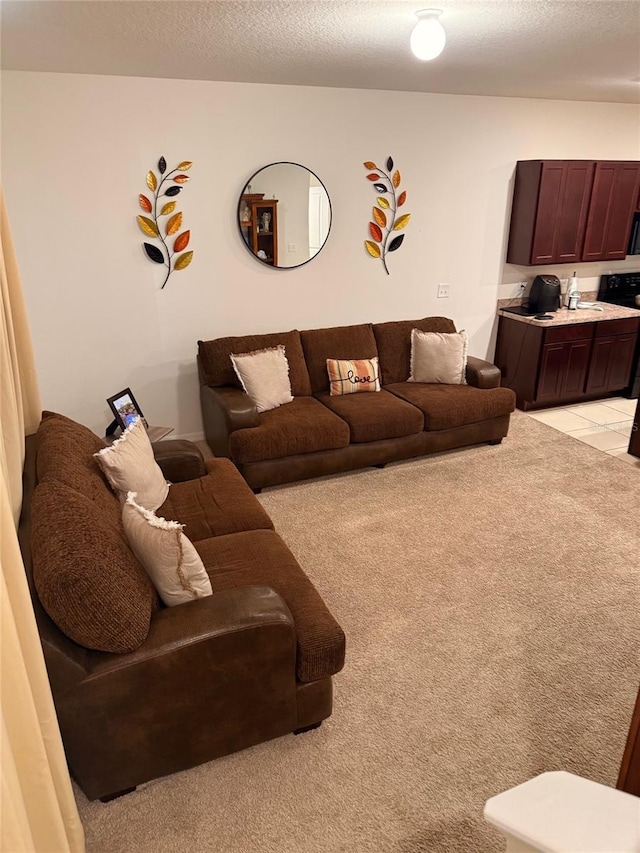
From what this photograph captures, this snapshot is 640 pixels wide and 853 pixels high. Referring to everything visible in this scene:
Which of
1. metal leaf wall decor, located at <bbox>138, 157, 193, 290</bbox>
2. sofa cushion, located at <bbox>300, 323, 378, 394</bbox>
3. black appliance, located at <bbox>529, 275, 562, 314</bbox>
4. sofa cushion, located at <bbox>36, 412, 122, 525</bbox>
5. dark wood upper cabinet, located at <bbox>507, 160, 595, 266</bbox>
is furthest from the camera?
black appliance, located at <bbox>529, 275, 562, 314</bbox>

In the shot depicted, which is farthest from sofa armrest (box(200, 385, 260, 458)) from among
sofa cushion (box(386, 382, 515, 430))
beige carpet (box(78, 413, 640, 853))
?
sofa cushion (box(386, 382, 515, 430))

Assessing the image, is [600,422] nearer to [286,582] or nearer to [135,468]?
[286,582]

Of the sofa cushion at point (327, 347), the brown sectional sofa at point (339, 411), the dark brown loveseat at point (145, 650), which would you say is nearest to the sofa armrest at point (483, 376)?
the brown sectional sofa at point (339, 411)

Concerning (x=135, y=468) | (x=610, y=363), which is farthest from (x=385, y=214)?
(x=135, y=468)

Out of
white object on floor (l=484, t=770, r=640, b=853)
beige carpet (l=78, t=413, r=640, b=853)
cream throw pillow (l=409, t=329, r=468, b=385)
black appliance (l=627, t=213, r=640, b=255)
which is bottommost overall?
beige carpet (l=78, t=413, r=640, b=853)

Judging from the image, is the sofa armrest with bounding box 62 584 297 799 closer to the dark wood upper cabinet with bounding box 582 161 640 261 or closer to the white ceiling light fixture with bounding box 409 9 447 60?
the white ceiling light fixture with bounding box 409 9 447 60

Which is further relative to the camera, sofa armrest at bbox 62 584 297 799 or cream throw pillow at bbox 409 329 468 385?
cream throw pillow at bbox 409 329 468 385

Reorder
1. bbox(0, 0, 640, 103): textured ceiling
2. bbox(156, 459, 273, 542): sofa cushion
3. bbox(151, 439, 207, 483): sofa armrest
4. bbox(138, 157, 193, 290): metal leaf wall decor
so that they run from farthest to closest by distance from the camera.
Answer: bbox(138, 157, 193, 290): metal leaf wall decor
bbox(151, 439, 207, 483): sofa armrest
bbox(156, 459, 273, 542): sofa cushion
bbox(0, 0, 640, 103): textured ceiling

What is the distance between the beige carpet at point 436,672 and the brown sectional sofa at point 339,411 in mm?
230

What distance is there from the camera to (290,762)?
2.09 meters

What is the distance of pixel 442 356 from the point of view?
4641 mm

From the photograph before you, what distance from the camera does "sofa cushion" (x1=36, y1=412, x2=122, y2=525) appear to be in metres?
2.18

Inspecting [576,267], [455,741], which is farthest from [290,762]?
[576,267]

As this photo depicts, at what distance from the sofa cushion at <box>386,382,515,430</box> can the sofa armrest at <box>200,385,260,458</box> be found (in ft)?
4.05
